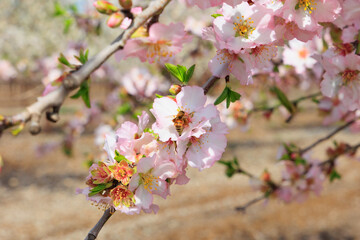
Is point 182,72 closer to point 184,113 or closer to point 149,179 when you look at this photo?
point 184,113

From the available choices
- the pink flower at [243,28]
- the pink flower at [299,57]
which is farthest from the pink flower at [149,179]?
the pink flower at [299,57]

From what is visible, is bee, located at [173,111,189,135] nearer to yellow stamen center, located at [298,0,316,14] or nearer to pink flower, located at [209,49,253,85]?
pink flower, located at [209,49,253,85]

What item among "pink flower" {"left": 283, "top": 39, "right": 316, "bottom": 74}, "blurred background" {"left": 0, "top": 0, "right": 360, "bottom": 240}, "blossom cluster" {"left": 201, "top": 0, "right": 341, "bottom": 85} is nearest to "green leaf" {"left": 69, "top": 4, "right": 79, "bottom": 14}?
"blurred background" {"left": 0, "top": 0, "right": 360, "bottom": 240}

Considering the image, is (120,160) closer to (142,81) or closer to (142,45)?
Answer: (142,45)

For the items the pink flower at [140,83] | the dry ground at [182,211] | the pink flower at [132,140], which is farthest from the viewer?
the dry ground at [182,211]

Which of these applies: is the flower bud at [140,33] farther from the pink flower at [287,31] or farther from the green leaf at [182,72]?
the pink flower at [287,31]

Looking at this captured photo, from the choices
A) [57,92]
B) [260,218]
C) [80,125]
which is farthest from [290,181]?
[260,218]
